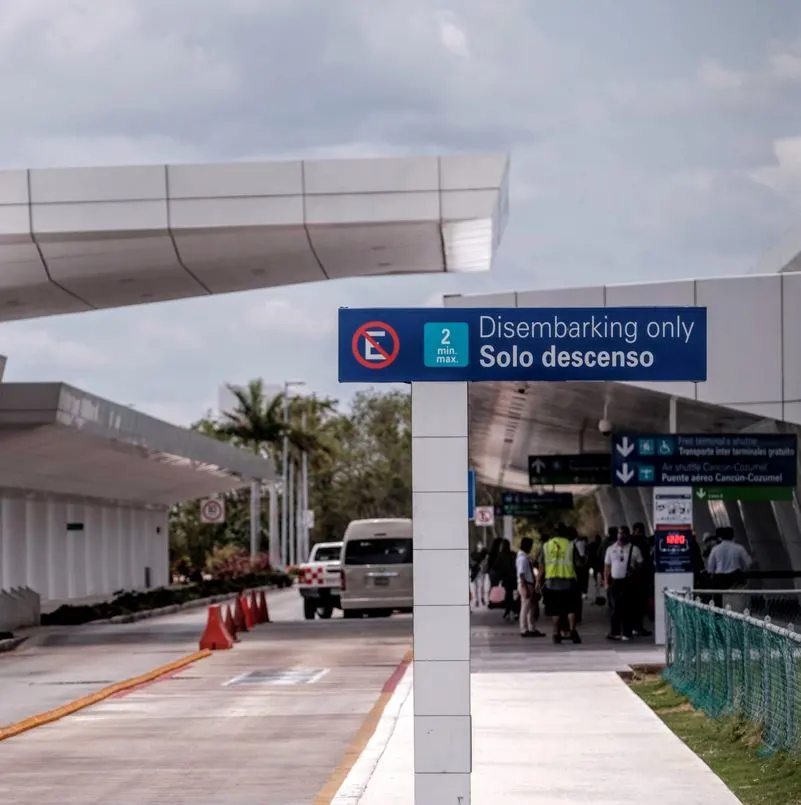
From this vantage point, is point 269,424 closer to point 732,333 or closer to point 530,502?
point 530,502

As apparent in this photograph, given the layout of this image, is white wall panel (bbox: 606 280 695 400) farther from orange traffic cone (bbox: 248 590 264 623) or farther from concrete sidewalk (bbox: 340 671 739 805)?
orange traffic cone (bbox: 248 590 264 623)

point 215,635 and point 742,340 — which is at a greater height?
point 742,340

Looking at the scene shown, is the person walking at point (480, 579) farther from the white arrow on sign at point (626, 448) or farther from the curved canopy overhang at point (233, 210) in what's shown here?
the white arrow on sign at point (626, 448)

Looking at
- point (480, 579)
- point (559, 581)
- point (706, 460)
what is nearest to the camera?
point (706, 460)

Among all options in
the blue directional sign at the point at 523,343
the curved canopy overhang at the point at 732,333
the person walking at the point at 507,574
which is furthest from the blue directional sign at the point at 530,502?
the blue directional sign at the point at 523,343

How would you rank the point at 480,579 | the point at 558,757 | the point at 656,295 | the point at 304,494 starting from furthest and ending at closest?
1. the point at 304,494
2. the point at 480,579
3. the point at 656,295
4. the point at 558,757

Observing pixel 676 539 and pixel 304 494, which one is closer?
pixel 676 539

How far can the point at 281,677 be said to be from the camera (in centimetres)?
2286

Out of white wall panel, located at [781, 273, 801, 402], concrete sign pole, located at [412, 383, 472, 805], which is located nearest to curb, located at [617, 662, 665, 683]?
white wall panel, located at [781, 273, 801, 402]

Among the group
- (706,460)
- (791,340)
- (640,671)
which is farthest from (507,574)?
(640,671)

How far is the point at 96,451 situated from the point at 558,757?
2938cm

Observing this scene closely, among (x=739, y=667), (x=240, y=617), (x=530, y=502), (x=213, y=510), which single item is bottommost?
(x=240, y=617)

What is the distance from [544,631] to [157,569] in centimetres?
3704

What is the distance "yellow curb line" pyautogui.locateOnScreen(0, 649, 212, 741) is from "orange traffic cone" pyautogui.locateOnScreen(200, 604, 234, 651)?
3.44ft
